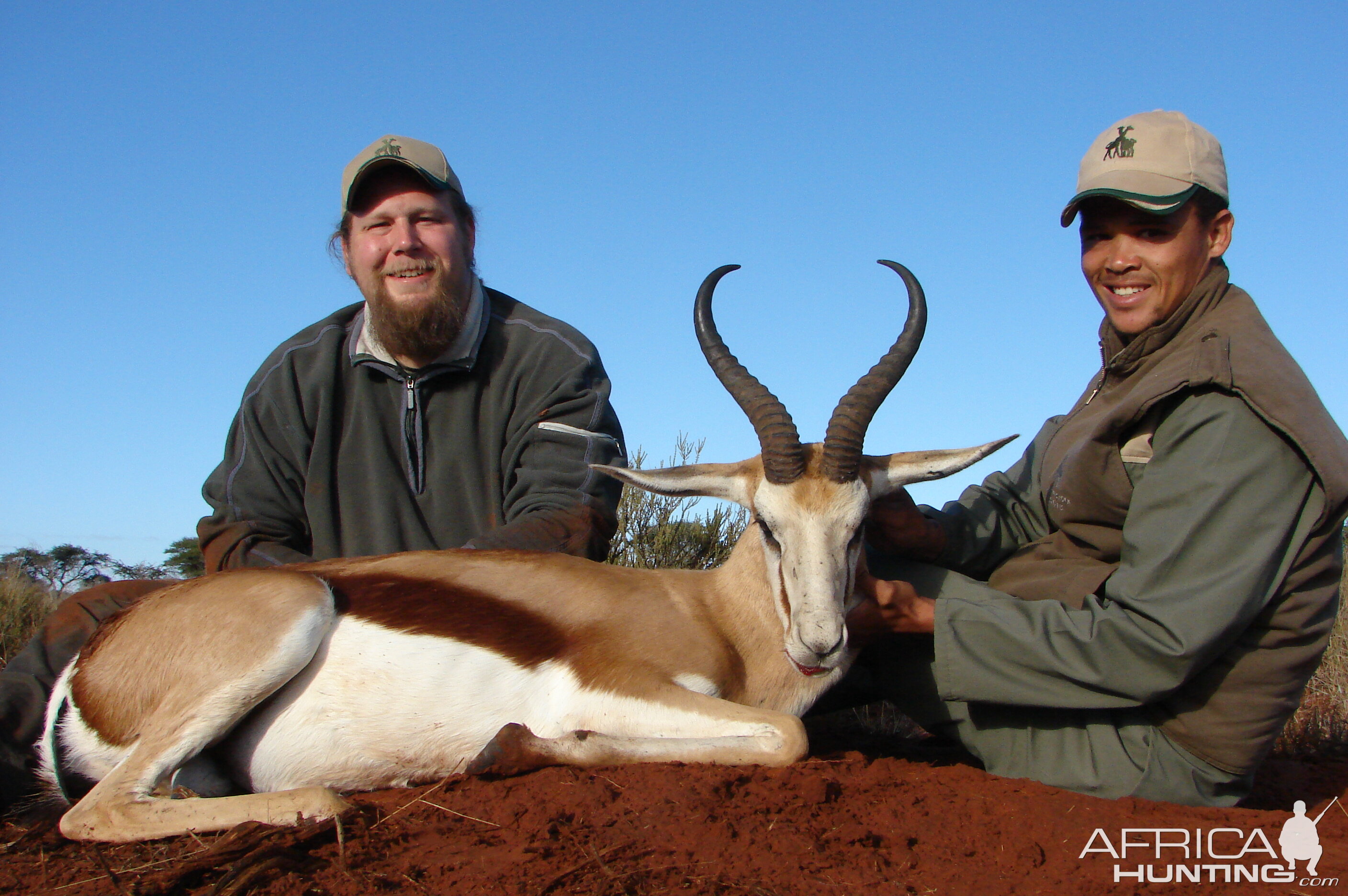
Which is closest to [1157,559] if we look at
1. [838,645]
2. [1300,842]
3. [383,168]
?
[1300,842]

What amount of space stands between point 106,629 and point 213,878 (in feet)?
5.54

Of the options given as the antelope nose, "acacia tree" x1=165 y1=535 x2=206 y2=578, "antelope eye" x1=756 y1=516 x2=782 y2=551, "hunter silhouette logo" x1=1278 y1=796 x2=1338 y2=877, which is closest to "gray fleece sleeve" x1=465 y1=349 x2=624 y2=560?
"antelope eye" x1=756 y1=516 x2=782 y2=551

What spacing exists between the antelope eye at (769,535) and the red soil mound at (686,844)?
3.49ft

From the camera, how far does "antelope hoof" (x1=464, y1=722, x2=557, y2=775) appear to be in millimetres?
3867

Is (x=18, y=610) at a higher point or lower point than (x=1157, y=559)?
lower

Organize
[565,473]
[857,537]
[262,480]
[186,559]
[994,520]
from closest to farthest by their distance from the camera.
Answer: [857,537] < [994,520] < [565,473] < [262,480] < [186,559]

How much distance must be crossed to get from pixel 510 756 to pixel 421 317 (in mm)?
3384

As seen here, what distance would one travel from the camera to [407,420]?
6355 millimetres

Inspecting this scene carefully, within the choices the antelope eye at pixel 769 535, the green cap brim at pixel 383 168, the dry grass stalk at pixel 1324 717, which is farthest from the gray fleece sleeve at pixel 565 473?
the dry grass stalk at pixel 1324 717

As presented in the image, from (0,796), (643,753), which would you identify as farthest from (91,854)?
(643,753)

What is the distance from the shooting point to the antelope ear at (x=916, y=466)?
470cm

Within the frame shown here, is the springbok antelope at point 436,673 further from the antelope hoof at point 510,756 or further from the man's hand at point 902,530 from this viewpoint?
the man's hand at point 902,530

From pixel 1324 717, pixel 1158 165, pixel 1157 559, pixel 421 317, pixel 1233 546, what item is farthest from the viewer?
pixel 1324 717

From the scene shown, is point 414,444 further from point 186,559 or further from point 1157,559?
point 186,559
